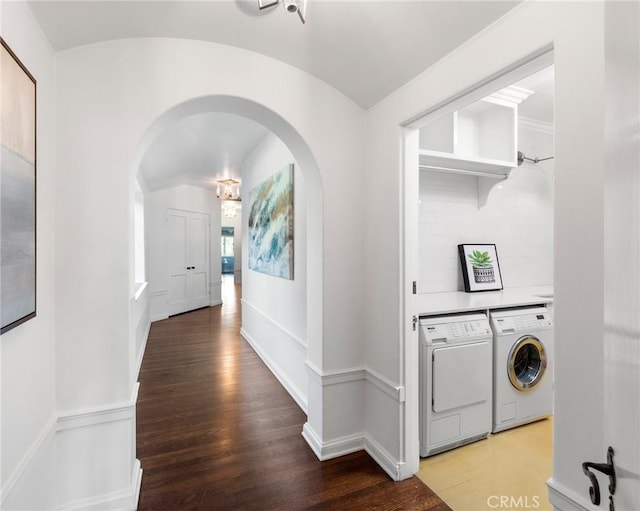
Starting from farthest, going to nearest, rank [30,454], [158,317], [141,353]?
1. [158,317]
2. [141,353]
3. [30,454]

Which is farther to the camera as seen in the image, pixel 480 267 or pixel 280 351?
pixel 280 351

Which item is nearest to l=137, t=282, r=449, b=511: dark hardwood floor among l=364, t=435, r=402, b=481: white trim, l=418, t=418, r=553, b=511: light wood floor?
l=364, t=435, r=402, b=481: white trim

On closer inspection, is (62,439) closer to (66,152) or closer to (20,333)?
(20,333)

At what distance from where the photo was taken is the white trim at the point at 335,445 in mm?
2154

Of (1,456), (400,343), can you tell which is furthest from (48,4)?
(400,343)

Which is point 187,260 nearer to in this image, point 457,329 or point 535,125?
point 457,329

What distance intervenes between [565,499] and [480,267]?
2.18 m

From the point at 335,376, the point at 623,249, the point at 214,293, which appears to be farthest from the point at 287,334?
the point at 214,293

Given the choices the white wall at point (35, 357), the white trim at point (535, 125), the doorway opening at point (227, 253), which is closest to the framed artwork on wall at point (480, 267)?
the white trim at point (535, 125)

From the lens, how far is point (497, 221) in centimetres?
328

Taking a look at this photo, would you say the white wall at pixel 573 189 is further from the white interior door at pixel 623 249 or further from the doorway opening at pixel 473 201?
the white interior door at pixel 623 249

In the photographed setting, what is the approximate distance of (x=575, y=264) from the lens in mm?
1098

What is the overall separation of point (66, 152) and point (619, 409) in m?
2.09

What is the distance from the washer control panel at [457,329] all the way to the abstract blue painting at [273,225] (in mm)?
1332
